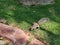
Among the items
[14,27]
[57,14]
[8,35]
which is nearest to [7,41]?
[8,35]

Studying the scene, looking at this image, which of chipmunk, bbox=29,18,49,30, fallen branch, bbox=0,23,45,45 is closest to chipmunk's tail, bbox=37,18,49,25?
chipmunk, bbox=29,18,49,30

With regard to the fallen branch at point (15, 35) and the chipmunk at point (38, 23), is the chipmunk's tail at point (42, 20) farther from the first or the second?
the fallen branch at point (15, 35)

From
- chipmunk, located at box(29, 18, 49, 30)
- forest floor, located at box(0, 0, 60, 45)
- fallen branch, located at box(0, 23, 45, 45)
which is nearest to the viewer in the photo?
fallen branch, located at box(0, 23, 45, 45)

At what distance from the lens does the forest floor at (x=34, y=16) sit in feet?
13.5

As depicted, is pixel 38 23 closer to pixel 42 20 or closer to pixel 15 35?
pixel 42 20

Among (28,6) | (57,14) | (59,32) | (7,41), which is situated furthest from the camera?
(28,6)

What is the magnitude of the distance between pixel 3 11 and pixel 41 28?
1064 mm

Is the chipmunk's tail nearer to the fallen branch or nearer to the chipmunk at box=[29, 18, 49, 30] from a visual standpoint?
the chipmunk at box=[29, 18, 49, 30]

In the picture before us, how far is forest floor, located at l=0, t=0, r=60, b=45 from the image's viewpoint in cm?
412

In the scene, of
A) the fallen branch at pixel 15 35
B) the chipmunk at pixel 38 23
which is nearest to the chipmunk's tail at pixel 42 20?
the chipmunk at pixel 38 23

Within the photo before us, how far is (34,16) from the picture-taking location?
4.65 meters

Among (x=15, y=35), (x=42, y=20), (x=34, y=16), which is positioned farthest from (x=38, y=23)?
(x=15, y=35)

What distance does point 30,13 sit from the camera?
4770mm

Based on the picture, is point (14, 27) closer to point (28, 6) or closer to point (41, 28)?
point (41, 28)
